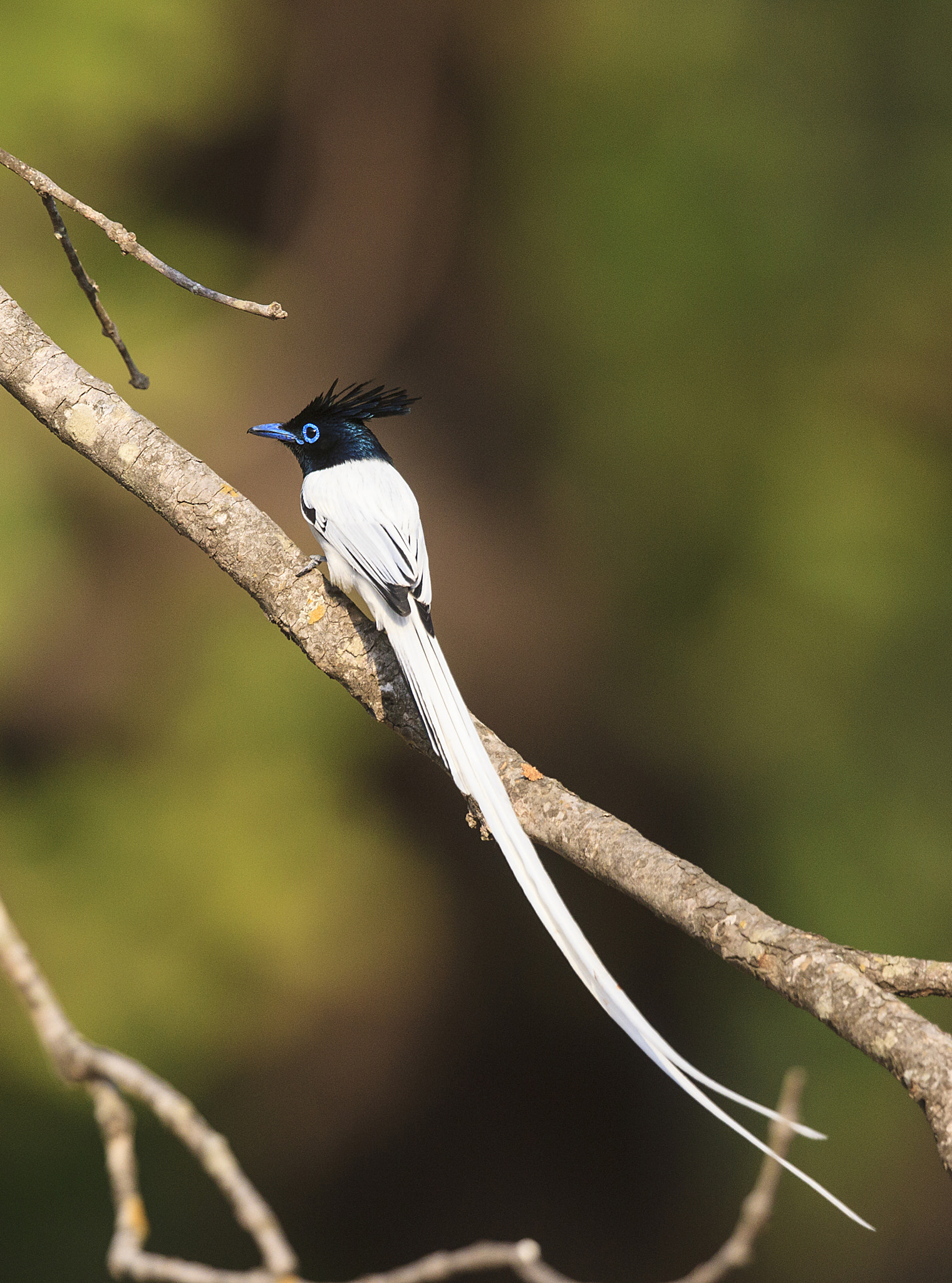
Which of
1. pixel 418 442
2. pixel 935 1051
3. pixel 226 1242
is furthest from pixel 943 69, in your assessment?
pixel 226 1242

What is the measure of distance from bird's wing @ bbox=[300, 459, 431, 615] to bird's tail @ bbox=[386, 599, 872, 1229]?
9 cm

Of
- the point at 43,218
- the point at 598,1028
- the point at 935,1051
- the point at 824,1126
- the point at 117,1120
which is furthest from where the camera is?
the point at 598,1028

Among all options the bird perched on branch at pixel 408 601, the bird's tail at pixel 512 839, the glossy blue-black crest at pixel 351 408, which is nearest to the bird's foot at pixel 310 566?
the bird perched on branch at pixel 408 601

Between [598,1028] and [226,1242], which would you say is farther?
[598,1028]

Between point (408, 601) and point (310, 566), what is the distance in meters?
0.17

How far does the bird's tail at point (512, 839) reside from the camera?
3.54 feet

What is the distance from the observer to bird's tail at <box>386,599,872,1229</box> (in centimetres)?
108

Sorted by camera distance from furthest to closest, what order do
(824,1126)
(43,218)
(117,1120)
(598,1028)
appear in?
(598,1028) → (43,218) → (824,1126) → (117,1120)

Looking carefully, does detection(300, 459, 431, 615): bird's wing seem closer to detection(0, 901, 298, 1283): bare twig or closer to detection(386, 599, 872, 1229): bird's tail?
detection(386, 599, 872, 1229): bird's tail

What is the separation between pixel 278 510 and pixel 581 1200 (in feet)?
9.23

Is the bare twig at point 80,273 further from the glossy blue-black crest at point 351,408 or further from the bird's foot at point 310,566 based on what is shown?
the glossy blue-black crest at point 351,408

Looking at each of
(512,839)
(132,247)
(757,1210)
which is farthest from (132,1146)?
(132,247)

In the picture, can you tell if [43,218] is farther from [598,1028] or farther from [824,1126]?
[824,1126]

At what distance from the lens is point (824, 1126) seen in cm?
352
